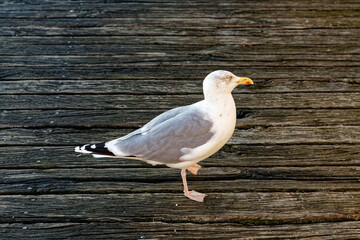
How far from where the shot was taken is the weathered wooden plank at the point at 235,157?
2.53 meters

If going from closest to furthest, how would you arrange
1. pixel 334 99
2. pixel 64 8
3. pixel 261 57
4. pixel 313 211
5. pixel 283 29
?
pixel 313 211
pixel 334 99
pixel 261 57
pixel 283 29
pixel 64 8

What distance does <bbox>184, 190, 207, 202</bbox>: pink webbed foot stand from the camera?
7.45ft

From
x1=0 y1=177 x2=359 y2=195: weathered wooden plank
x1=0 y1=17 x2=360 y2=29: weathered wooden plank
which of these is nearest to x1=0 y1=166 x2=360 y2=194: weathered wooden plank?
x1=0 y1=177 x2=359 y2=195: weathered wooden plank

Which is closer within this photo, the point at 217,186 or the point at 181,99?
the point at 217,186

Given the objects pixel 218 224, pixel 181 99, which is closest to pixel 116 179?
pixel 218 224

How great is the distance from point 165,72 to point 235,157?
1.21 m

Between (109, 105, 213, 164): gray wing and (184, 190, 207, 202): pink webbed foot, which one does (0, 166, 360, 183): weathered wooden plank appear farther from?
(109, 105, 213, 164): gray wing

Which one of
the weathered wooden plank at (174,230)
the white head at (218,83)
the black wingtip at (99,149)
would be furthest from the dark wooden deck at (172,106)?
the white head at (218,83)

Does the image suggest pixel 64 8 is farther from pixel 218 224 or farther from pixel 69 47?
pixel 218 224

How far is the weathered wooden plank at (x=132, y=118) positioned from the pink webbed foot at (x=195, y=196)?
76 cm

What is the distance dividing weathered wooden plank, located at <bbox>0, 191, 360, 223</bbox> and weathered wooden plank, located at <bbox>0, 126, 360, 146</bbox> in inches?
19.6

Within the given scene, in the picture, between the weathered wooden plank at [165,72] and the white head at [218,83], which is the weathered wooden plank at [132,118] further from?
the white head at [218,83]

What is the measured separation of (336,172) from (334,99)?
0.87 metres

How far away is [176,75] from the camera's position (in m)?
3.51
